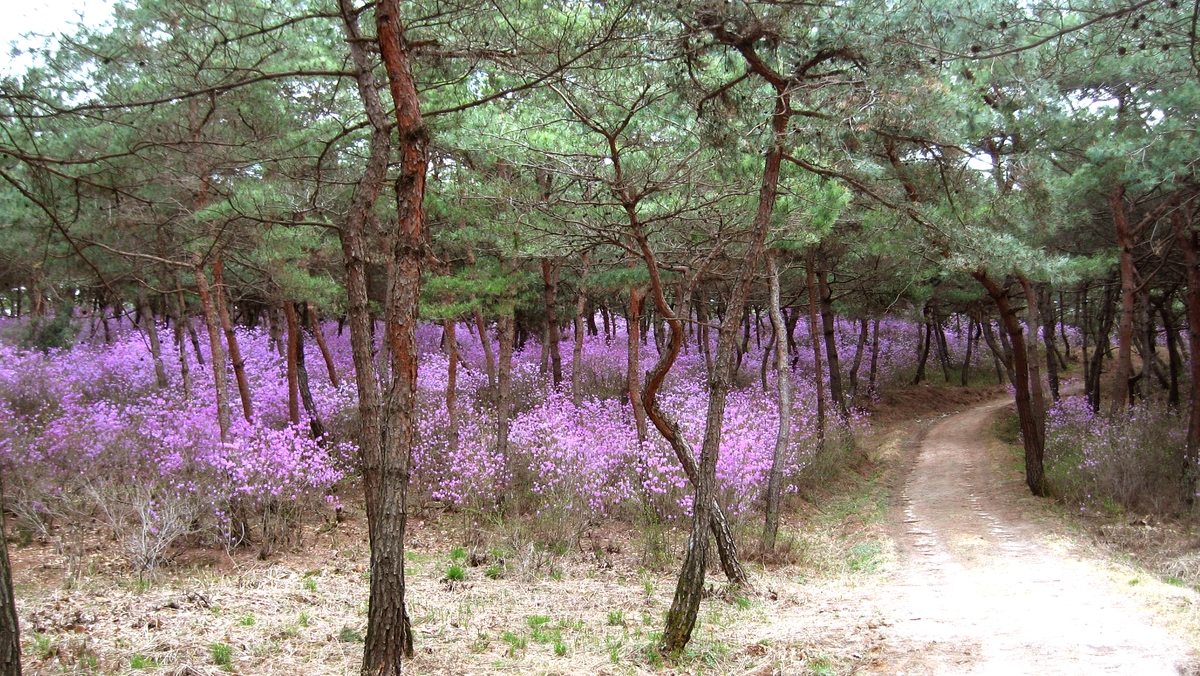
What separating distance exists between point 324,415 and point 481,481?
5371 millimetres

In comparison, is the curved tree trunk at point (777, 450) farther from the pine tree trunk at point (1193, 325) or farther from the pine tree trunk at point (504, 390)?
the pine tree trunk at point (1193, 325)

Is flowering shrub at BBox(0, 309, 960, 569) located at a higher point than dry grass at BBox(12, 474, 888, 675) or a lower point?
higher

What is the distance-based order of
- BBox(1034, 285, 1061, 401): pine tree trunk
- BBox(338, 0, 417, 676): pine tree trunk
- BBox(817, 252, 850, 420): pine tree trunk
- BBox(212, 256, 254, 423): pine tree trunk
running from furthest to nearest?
1. BBox(1034, 285, 1061, 401): pine tree trunk
2. BBox(817, 252, 850, 420): pine tree trunk
3. BBox(212, 256, 254, 423): pine tree trunk
4. BBox(338, 0, 417, 676): pine tree trunk

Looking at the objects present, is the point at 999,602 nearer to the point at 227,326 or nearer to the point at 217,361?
the point at 217,361

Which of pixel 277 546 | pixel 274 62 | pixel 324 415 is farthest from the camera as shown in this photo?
pixel 324 415

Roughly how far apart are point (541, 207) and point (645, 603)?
13.4 ft

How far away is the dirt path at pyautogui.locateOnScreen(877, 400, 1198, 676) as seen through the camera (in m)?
5.37

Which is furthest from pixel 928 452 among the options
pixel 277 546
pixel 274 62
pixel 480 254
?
pixel 274 62

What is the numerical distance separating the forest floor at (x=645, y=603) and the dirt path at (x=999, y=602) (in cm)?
3

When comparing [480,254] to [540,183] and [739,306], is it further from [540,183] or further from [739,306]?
[739,306]

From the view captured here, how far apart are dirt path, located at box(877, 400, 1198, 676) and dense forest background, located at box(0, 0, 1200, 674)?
1581 mm

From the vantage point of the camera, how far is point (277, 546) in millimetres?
8820

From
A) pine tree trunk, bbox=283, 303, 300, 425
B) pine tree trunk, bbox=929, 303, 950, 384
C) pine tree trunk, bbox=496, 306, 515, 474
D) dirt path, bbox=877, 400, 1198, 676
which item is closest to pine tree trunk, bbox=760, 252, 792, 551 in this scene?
dirt path, bbox=877, 400, 1198, 676

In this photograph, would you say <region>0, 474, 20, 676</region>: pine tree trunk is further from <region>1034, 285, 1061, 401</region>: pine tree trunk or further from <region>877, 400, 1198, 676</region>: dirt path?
<region>1034, 285, 1061, 401</region>: pine tree trunk
